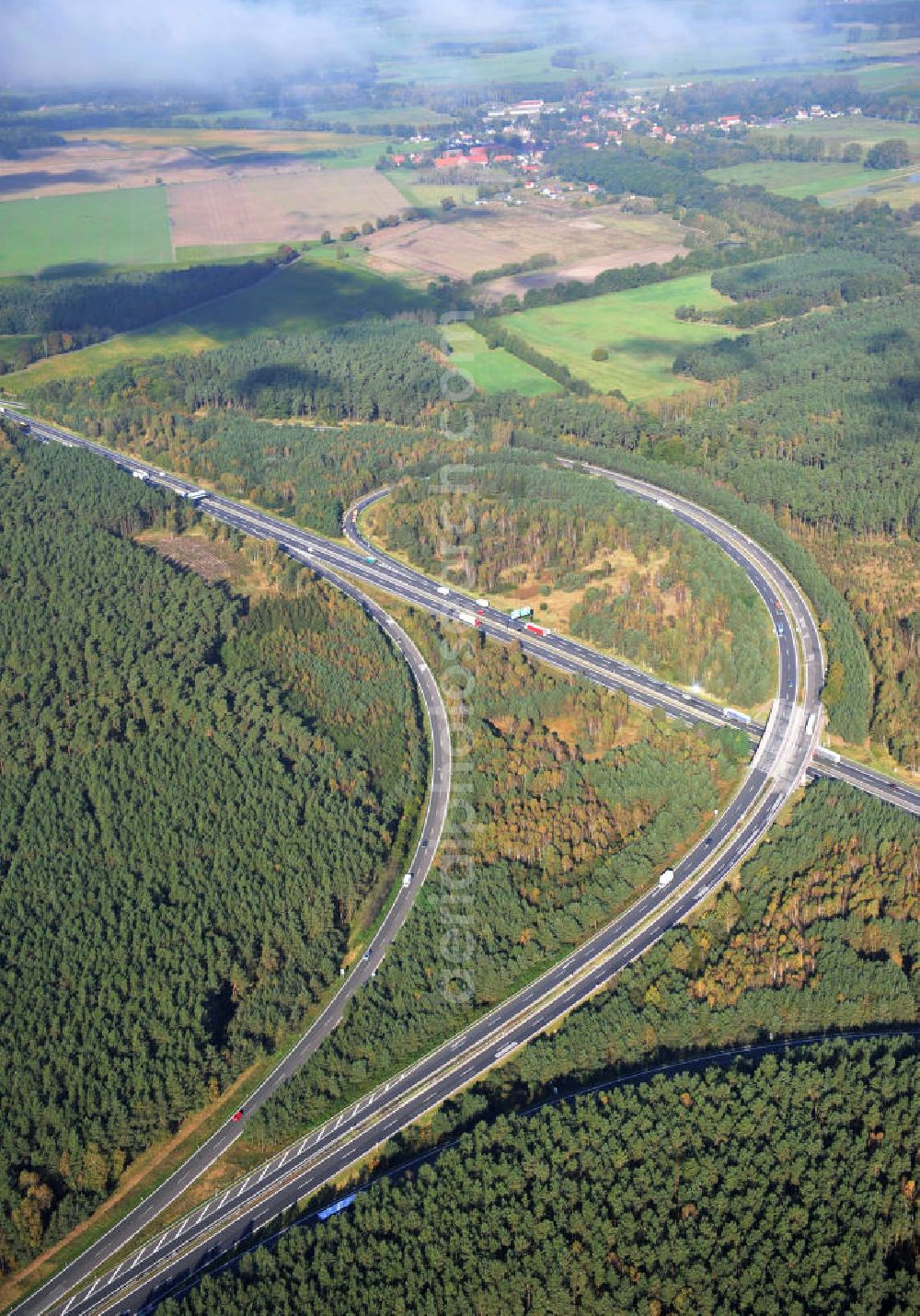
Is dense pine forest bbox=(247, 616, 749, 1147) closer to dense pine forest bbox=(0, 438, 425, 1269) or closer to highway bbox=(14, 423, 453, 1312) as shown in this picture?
highway bbox=(14, 423, 453, 1312)

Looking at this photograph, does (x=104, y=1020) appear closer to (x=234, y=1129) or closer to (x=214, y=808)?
(x=234, y=1129)

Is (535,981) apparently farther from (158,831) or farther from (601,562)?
(601,562)

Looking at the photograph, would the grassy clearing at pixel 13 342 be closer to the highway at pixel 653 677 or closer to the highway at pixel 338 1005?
the highway at pixel 653 677


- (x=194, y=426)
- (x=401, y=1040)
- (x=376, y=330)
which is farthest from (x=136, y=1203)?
(x=376, y=330)

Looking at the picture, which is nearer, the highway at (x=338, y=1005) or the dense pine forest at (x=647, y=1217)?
the dense pine forest at (x=647, y=1217)

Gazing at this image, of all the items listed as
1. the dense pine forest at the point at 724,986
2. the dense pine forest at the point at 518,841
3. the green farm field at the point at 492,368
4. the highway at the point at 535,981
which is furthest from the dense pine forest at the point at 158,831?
the green farm field at the point at 492,368

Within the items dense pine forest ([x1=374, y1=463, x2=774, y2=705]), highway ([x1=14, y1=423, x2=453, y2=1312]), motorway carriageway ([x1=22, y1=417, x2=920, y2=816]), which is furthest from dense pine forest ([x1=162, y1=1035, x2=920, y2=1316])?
dense pine forest ([x1=374, y1=463, x2=774, y2=705])

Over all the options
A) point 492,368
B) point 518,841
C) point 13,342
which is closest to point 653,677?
point 518,841
